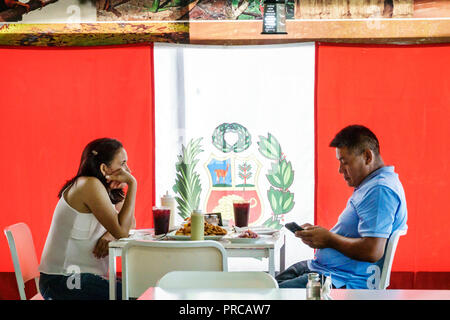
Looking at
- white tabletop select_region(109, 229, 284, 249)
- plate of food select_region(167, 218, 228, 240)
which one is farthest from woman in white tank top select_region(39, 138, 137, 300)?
plate of food select_region(167, 218, 228, 240)

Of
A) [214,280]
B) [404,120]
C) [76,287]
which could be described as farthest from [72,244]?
[404,120]

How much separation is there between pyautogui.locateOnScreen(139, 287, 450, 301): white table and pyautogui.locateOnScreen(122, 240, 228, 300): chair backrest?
0.57 m

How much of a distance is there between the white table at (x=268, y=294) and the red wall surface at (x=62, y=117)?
269 centimetres

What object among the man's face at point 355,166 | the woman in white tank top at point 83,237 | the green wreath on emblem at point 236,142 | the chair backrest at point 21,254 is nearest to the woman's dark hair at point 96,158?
the woman in white tank top at point 83,237

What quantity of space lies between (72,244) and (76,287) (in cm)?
22

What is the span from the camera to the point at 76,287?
2602 mm

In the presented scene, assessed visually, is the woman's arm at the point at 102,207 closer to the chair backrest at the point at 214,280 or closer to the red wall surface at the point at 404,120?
the chair backrest at the point at 214,280

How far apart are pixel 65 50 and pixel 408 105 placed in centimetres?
261

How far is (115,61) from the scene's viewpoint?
4.11 meters

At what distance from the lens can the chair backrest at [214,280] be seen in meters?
1.68

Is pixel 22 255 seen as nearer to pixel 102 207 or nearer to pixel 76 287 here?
pixel 76 287

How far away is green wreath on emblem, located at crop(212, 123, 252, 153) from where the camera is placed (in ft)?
13.6
